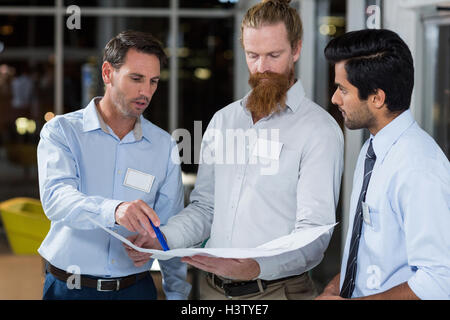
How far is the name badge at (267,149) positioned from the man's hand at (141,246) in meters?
0.39

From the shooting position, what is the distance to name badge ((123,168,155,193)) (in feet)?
5.83

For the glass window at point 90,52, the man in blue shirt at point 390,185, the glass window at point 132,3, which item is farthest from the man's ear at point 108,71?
the glass window at point 132,3

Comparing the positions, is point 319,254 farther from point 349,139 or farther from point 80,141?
point 349,139

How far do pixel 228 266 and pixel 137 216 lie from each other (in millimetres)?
291

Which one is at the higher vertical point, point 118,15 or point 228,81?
point 118,15

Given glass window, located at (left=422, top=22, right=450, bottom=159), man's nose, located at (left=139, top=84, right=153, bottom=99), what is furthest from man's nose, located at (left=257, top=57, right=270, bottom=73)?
glass window, located at (left=422, top=22, right=450, bottom=159)

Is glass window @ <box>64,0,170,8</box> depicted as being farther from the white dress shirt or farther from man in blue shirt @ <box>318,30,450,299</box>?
man in blue shirt @ <box>318,30,450,299</box>

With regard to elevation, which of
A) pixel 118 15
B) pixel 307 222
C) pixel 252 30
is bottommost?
pixel 307 222

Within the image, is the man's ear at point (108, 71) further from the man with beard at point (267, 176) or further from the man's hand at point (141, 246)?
the man's hand at point (141, 246)

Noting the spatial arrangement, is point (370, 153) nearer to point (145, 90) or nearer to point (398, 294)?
point (398, 294)

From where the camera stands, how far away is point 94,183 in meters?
1.77
